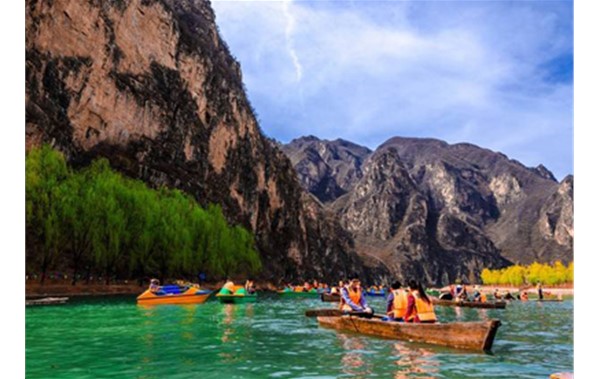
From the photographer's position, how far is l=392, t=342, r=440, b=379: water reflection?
37.8ft

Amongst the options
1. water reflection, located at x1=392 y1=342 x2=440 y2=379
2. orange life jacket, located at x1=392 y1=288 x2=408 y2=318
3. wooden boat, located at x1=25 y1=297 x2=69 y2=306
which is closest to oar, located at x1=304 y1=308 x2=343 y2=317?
orange life jacket, located at x1=392 y1=288 x2=408 y2=318

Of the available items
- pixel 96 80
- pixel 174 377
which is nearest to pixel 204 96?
pixel 96 80

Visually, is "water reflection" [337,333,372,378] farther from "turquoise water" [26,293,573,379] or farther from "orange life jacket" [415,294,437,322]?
"orange life jacket" [415,294,437,322]

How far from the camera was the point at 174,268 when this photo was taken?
52031 mm

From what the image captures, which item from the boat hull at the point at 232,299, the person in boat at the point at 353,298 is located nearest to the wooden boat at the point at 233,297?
the boat hull at the point at 232,299

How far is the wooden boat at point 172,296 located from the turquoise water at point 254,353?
12032 millimetres

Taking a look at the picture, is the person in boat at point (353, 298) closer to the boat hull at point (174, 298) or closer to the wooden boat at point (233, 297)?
the boat hull at point (174, 298)

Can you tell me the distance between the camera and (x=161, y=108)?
7831cm

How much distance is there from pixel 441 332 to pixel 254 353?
525 centimetres

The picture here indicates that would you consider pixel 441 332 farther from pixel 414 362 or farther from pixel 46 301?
pixel 46 301

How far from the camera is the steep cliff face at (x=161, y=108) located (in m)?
61.1

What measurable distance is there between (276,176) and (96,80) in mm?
50912

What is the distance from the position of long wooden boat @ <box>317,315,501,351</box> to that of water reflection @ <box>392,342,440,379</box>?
574 mm
